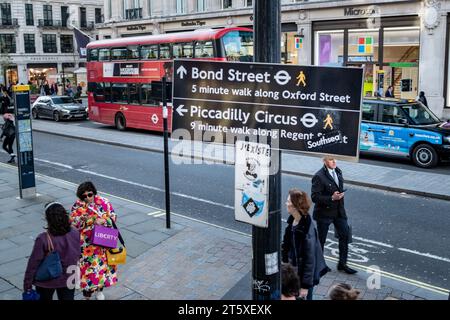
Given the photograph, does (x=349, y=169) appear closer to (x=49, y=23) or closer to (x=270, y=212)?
(x=270, y=212)

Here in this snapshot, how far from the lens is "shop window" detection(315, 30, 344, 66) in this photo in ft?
91.9

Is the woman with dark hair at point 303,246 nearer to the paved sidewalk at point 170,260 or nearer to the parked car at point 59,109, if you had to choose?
the paved sidewalk at point 170,260

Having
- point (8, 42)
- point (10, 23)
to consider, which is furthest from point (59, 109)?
point (10, 23)

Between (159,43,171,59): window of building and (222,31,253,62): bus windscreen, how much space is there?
9.75 feet

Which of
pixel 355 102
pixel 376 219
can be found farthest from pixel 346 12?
pixel 355 102

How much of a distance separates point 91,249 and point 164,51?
1643 cm

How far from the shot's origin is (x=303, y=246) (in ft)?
17.6

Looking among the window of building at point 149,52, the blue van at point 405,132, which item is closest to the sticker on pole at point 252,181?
the blue van at point 405,132

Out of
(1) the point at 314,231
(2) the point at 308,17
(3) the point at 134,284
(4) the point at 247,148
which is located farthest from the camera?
(2) the point at 308,17

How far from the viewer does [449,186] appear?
12.3 metres

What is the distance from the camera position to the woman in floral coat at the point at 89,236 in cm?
595

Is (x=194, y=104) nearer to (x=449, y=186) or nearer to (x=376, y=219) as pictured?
(x=376, y=219)

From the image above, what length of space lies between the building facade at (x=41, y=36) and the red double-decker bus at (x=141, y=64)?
121 ft

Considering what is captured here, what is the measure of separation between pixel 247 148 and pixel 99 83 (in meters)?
22.5
